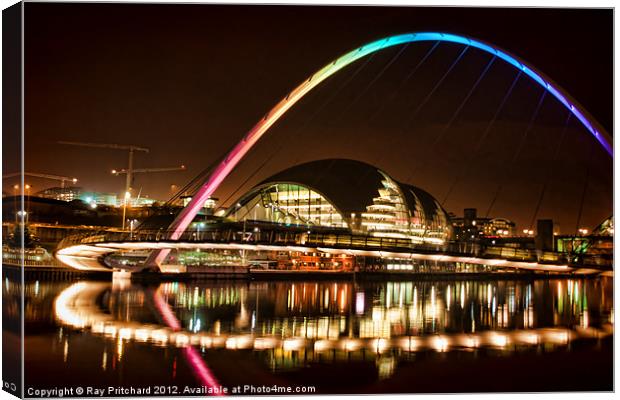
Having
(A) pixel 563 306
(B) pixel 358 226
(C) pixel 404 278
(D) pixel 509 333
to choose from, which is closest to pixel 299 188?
(B) pixel 358 226

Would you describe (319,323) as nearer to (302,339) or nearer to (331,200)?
(302,339)

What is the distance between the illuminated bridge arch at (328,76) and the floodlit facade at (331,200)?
38.9m

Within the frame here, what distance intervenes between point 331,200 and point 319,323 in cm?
5866

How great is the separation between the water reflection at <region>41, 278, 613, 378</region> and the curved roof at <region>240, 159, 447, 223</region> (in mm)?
45684

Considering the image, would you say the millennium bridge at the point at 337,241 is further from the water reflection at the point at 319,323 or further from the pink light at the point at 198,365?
the pink light at the point at 198,365

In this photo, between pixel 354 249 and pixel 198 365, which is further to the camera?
pixel 354 249

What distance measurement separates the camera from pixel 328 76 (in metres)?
34.6

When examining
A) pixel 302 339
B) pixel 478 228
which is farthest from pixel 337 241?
pixel 478 228

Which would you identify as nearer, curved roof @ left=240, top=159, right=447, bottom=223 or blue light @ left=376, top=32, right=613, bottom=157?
blue light @ left=376, top=32, right=613, bottom=157

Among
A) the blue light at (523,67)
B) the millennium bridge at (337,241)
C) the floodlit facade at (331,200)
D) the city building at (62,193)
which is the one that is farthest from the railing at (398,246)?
the city building at (62,193)

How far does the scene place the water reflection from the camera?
1731 cm

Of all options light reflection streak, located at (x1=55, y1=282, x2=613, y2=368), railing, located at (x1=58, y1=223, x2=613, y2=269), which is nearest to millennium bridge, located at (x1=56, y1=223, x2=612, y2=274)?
railing, located at (x1=58, y1=223, x2=613, y2=269)

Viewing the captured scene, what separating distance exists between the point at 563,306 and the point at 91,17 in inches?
1044

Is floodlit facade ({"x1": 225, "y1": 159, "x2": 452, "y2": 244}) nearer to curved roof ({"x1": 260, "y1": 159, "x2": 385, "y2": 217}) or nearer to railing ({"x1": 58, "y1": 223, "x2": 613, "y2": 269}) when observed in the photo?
curved roof ({"x1": 260, "y1": 159, "x2": 385, "y2": 217})
